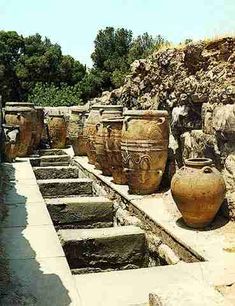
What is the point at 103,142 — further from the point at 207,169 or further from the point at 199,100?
the point at 207,169

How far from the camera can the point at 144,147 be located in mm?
5406

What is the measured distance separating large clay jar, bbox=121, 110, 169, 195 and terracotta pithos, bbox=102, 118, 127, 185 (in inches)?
25.2

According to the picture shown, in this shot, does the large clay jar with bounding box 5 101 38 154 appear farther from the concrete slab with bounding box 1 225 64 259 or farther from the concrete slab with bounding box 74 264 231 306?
the concrete slab with bounding box 74 264 231 306

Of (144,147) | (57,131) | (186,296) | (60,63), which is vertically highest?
(60,63)

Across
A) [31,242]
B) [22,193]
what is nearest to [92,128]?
[22,193]

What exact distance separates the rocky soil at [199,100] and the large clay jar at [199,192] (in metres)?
0.27

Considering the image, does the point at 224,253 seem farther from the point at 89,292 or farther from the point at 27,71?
the point at 27,71

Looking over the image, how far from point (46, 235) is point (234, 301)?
1888mm

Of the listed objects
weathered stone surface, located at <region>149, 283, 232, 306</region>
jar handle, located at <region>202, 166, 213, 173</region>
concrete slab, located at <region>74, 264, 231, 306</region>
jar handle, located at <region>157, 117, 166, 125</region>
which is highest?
jar handle, located at <region>157, 117, 166, 125</region>

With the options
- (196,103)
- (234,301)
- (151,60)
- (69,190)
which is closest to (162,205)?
(196,103)

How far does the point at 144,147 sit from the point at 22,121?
178 inches

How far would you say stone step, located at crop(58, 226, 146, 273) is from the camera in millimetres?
4277

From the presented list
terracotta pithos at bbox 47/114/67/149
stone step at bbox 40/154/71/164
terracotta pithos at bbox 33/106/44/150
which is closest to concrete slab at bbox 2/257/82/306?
stone step at bbox 40/154/71/164

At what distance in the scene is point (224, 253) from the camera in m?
3.63
